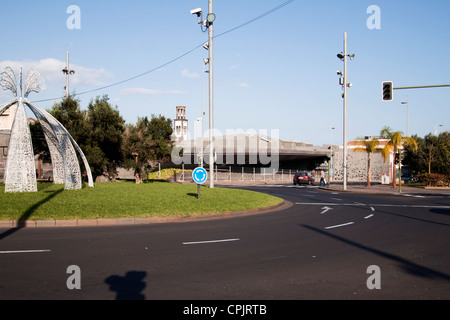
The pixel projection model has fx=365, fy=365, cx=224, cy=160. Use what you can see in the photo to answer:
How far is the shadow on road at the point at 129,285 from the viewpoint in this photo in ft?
15.6

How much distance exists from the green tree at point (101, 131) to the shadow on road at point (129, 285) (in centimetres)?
2251

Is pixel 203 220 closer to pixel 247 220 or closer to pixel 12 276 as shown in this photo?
pixel 247 220

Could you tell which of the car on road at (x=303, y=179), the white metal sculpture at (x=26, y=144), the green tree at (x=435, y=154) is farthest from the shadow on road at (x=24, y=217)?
the green tree at (x=435, y=154)

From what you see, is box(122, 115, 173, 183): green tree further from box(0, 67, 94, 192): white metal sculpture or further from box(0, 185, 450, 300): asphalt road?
box(0, 185, 450, 300): asphalt road

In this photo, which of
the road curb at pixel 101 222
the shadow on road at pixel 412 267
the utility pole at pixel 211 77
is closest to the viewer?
the shadow on road at pixel 412 267

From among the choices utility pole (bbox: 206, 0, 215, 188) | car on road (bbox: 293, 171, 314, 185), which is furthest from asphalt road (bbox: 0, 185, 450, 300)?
car on road (bbox: 293, 171, 314, 185)

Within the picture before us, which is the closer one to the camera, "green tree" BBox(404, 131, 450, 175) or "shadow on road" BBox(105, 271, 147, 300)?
"shadow on road" BBox(105, 271, 147, 300)

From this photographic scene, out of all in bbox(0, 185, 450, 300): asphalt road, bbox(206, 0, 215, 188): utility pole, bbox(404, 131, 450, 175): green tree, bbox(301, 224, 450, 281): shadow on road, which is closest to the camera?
bbox(0, 185, 450, 300): asphalt road

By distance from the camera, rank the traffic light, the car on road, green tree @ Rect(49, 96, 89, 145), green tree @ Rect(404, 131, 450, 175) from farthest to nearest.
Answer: the car on road → green tree @ Rect(404, 131, 450, 175) → green tree @ Rect(49, 96, 89, 145) → the traffic light

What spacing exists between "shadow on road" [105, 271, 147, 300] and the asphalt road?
1 centimetres

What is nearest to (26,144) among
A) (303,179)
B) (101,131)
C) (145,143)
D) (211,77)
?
(211,77)

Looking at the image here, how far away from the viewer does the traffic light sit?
62.6ft

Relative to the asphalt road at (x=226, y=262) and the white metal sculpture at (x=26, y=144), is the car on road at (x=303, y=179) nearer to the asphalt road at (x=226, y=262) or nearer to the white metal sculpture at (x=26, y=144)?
the white metal sculpture at (x=26, y=144)
